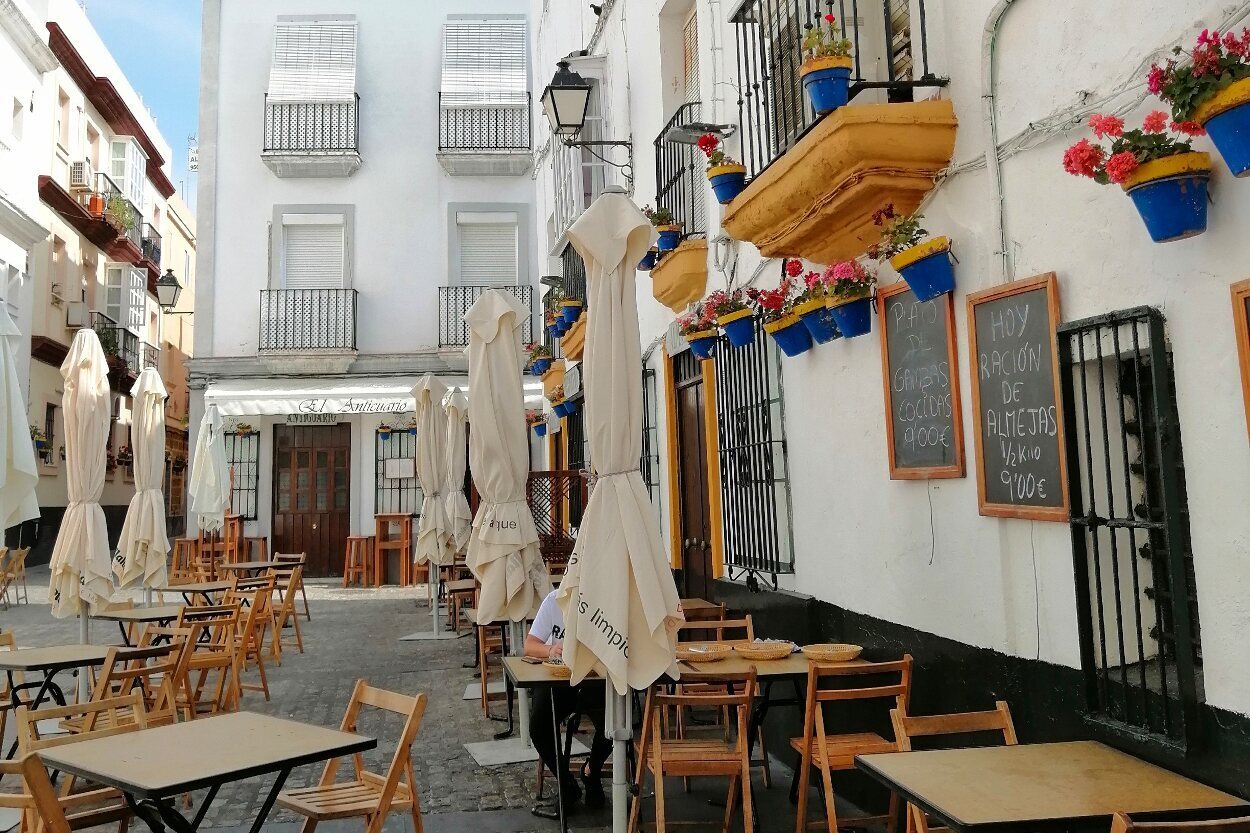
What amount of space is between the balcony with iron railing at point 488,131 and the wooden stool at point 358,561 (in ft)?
23.8

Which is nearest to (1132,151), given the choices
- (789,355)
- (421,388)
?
(789,355)

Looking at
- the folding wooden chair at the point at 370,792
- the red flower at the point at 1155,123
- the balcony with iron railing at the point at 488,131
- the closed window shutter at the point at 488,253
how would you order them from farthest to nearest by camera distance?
1. the closed window shutter at the point at 488,253
2. the balcony with iron railing at the point at 488,131
3. the folding wooden chair at the point at 370,792
4. the red flower at the point at 1155,123

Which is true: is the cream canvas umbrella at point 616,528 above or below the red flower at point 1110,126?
below

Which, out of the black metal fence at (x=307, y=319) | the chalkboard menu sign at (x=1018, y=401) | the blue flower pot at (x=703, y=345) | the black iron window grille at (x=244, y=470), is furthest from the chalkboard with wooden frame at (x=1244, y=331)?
the black iron window grille at (x=244, y=470)

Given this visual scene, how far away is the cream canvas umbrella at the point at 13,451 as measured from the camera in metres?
6.23

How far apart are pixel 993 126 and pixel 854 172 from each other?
1.94 feet

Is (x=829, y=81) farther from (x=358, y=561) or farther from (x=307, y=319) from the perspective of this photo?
(x=307, y=319)

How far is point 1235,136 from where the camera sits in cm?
262

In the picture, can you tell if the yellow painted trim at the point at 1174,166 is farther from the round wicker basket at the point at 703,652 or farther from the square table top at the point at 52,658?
the square table top at the point at 52,658

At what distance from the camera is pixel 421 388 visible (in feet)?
38.5

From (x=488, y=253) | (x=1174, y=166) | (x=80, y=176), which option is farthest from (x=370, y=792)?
(x=80, y=176)

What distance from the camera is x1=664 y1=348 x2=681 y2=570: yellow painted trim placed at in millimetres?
8602

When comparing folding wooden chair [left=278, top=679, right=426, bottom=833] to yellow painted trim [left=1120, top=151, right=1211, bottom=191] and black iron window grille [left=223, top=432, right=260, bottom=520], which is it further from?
black iron window grille [left=223, top=432, right=260, bottom=520]

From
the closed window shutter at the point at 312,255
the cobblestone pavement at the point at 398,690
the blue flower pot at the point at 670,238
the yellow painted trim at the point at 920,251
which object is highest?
the closed window shutter at the point at 312,255
